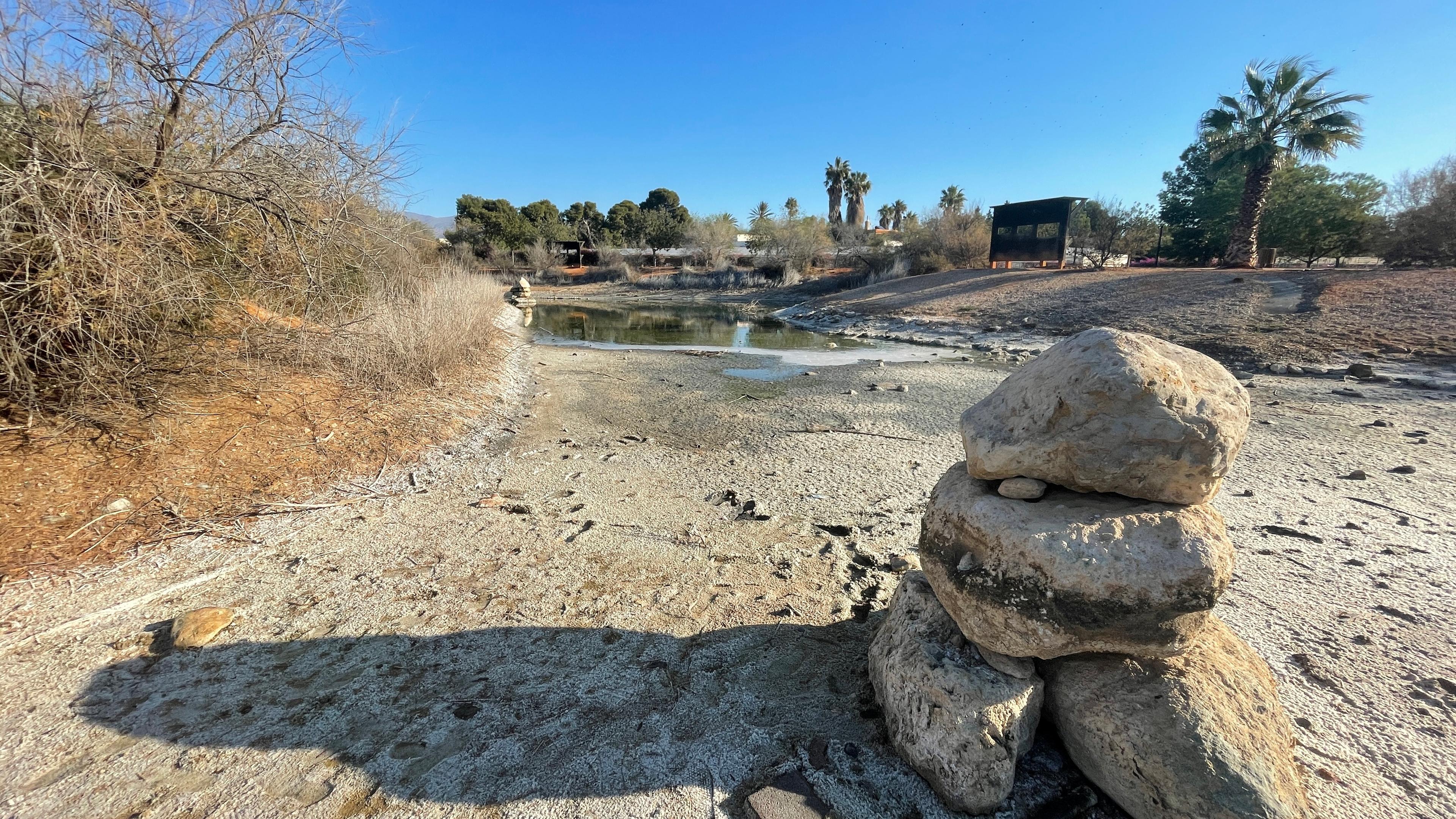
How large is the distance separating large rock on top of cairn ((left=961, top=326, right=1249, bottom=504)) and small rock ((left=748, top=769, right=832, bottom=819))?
1441 millimetres

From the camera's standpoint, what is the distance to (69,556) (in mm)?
3416

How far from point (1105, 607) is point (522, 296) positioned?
1259 inches

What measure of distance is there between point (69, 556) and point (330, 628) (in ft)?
6.19

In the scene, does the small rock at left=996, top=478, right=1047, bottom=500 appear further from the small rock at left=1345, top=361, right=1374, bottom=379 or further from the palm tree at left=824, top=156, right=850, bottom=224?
the palm tree at left=824, top=156, right=850, bottom=224

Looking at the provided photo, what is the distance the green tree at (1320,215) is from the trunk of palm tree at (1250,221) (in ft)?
7.26

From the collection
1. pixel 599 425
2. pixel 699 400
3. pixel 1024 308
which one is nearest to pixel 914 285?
pixel 1024 308

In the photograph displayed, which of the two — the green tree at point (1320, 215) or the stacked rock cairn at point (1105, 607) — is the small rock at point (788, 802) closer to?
the stacked rock cairn at point (1105, 607)

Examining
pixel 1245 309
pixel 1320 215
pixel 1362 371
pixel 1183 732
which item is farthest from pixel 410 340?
pixel 1320 215

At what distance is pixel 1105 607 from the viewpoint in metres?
1.86

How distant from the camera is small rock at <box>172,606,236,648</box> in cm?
286

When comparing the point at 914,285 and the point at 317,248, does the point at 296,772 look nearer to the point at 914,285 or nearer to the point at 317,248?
the point at 317,248

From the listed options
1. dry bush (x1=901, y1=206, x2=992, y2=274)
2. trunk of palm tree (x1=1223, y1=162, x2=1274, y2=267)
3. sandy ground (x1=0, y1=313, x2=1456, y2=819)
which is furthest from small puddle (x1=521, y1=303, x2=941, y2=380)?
trunk of palm tree (x1=1223, y1=162, x2=1274, y2=267)

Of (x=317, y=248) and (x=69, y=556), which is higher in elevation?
(x=317, y=248)

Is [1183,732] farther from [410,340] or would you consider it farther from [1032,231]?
[1032,231]
